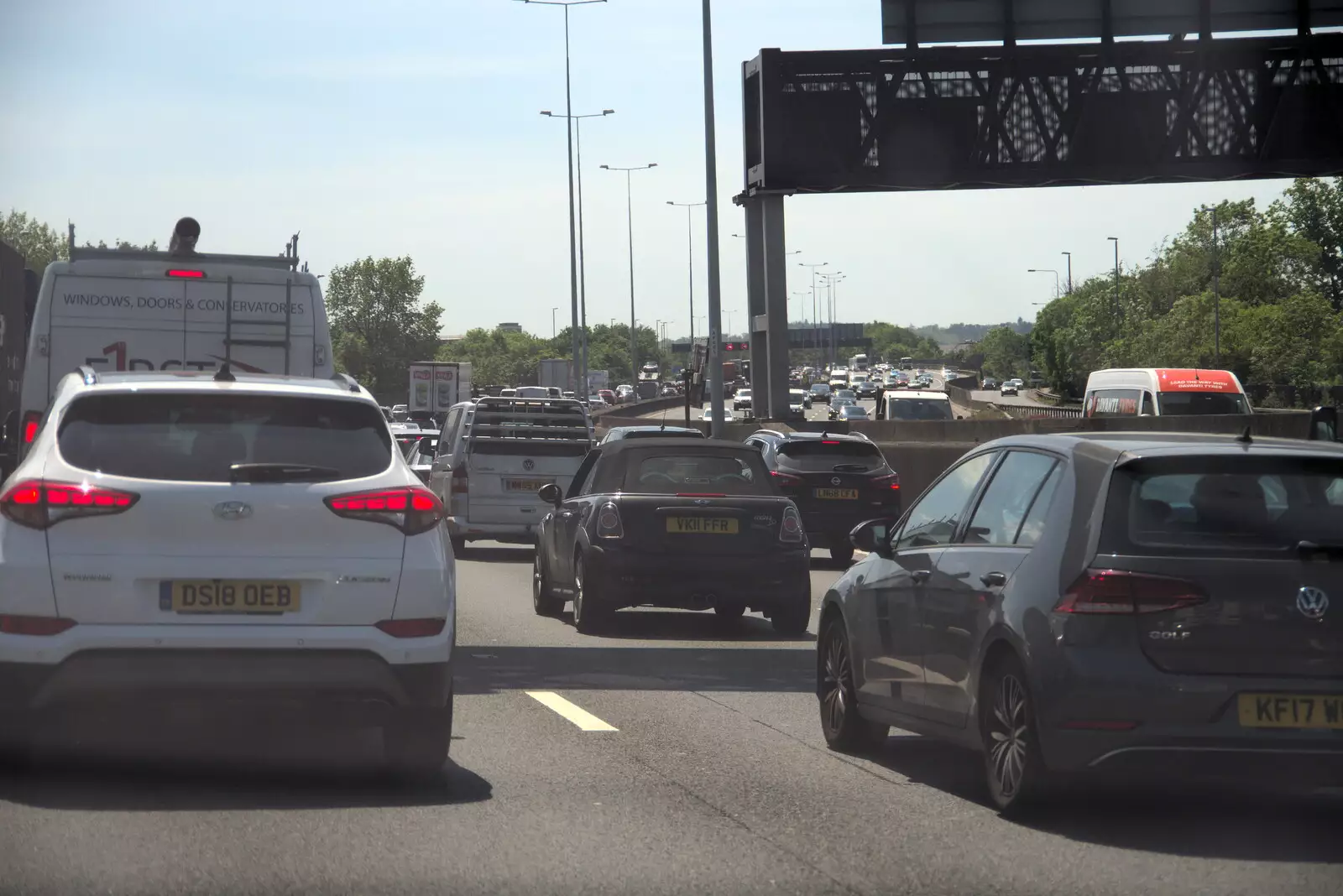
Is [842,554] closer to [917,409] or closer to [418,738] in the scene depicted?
[418,738]

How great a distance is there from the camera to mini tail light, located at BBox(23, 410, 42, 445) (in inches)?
431

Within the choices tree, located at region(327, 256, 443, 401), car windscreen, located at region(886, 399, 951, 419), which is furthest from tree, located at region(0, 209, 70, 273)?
car windscreen, located at region(886, 399, 951, 419)

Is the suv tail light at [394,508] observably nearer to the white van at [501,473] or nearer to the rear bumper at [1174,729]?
the rear bumper at [1174,729]

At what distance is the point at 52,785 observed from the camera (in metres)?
7.49

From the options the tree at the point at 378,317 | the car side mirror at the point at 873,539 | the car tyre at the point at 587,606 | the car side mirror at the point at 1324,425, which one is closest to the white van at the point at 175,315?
the car tyre at the point at 587,606

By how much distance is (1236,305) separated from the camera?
369 ft

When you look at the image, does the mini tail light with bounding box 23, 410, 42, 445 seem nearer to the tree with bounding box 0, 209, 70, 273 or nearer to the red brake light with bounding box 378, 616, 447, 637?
the red brake light with bounding box 378, 616, 447, 637

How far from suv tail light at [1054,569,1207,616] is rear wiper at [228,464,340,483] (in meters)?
2.89

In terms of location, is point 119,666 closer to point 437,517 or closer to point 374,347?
point 437,517

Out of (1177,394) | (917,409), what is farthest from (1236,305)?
(1177,394)

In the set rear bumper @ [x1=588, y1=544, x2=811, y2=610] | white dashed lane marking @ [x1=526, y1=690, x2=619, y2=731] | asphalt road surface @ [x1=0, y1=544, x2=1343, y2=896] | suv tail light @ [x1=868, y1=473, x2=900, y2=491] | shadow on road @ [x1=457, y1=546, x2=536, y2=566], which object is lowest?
shadow on road @ [x1=457, y1=546, x2=536, y2=566]

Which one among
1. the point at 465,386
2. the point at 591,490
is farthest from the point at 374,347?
the point at 591,490

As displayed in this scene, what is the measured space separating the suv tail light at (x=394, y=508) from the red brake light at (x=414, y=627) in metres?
0.35

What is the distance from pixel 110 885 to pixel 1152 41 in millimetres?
24681
